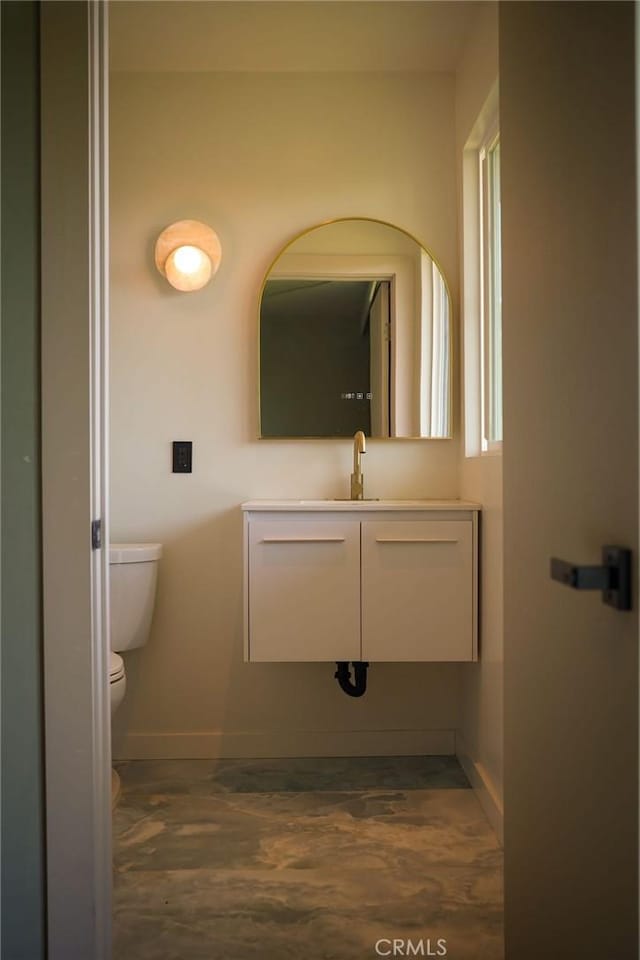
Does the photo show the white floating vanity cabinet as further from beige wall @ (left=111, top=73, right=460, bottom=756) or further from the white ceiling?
the white ceiling

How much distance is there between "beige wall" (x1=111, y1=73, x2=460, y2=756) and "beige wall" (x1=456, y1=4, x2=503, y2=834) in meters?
0.18

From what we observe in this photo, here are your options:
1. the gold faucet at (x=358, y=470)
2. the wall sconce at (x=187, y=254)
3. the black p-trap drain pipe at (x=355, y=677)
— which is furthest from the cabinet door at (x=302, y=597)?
the wall sconce at (x=187, y=254)

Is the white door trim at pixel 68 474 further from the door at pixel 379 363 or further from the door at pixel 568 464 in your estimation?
the door at pixel 379 363

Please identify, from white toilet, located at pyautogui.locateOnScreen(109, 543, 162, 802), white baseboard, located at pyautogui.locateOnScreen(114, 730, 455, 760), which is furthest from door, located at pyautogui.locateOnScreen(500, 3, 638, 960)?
white toilet, located at pyautogui.locateOnScreen(109, 543, 162, 802)

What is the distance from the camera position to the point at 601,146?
2.35 ft

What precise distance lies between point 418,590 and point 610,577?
1499mm

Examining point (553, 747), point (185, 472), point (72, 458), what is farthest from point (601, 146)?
point (185, 472)

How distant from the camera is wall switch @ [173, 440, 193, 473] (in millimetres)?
2482

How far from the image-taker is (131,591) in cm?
230

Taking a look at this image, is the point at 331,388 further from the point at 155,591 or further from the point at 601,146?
the point at 601,146

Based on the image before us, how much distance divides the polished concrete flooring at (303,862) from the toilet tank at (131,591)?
504 millimetres

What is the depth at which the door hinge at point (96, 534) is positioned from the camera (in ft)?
3.80

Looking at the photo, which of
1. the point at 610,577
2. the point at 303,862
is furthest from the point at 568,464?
the point at 303,862

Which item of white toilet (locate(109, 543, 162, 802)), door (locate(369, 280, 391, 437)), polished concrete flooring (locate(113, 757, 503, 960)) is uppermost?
door (locate(369, 280, 391, 437))
